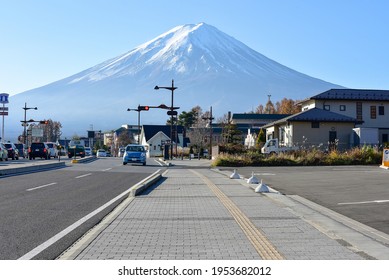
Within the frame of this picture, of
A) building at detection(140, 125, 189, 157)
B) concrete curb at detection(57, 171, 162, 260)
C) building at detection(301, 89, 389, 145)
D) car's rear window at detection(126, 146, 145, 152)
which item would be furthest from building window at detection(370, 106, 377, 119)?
building at detection(140, 125, 189, 157)

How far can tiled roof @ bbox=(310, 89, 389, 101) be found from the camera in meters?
57.5

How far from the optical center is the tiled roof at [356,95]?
2263 inches

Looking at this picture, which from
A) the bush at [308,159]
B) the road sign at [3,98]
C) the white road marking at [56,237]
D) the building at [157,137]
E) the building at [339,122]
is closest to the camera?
the white road marking at [56,237]

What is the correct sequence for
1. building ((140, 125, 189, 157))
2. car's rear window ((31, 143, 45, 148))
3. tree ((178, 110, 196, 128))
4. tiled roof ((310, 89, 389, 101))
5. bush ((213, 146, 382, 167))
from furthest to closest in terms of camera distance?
1. tree ((178, 110, 196, 128))
2. building ((140, 125, 189, 157))
3. tiled roof ((310, 89, 389, 101))
4. car's rear window ((31, 143, 45, 148))
5. bush ((213, 146, 382, 167))

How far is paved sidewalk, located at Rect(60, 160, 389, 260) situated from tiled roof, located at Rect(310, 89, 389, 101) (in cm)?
4734

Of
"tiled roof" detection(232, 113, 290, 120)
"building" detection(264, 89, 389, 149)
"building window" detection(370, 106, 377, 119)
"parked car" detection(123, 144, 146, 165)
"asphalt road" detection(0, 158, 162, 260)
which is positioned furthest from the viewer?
"tiled roof" detection(232, 113, 290, 120)

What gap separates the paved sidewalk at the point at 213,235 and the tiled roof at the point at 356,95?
4734 cm

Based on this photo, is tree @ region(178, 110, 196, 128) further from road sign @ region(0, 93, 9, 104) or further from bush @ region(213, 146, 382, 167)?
bush @ region(213, 146, 382, 167)

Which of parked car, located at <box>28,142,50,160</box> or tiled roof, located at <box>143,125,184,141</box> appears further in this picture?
tiled roof, located at <box>143,125,184,141</box>

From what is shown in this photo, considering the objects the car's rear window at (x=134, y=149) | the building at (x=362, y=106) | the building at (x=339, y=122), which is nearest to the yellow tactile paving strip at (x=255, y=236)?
the car's rear window at (x=134, y=149)

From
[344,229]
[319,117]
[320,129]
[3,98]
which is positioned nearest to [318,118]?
[319,117]

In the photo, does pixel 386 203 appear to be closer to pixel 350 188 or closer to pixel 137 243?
pixel 350 188

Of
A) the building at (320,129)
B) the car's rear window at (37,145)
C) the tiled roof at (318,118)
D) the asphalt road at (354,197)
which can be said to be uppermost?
the tiled roof at (318,118)

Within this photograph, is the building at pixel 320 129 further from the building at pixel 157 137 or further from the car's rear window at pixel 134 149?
the building at pixel 157 137
